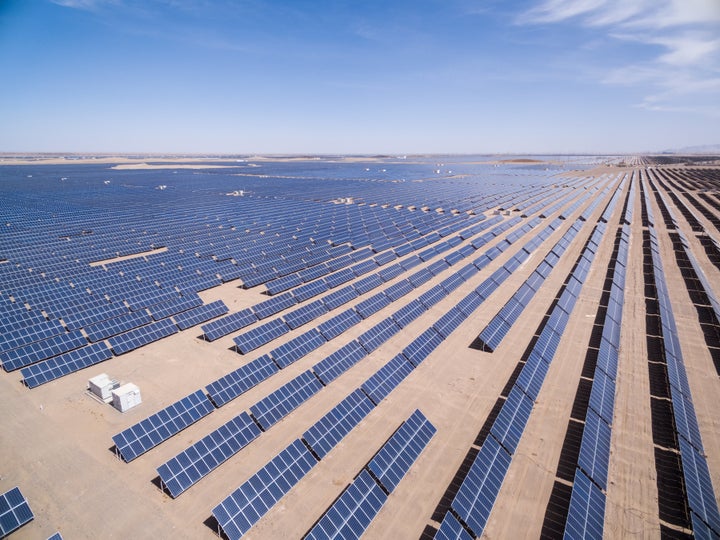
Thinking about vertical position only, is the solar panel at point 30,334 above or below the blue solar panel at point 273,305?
above

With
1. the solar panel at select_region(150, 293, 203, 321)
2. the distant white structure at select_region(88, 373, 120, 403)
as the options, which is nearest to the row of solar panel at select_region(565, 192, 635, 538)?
the distant white structure at select_region(88, 373, 120, 403)

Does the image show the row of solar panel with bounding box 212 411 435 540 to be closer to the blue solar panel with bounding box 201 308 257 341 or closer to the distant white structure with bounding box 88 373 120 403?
the distant white structure with bounding box 88 373 120 403

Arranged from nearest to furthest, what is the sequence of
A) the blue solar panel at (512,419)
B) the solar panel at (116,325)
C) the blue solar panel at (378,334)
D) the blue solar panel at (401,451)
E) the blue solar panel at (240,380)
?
the blue solar panel at (401,451) < the blue solar panel at (512,419) < the blue solar panel at (240,380) < the blue solar panel at (378,334) < the solar panel at (116,325)

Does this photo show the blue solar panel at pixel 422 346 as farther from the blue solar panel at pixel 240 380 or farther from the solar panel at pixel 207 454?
the solar panel at pixel 207 454

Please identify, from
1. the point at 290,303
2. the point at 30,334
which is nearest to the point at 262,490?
the point at 290,303

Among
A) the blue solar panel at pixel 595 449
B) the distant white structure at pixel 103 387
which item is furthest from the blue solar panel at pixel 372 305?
the distant white structure at pixel 103 387

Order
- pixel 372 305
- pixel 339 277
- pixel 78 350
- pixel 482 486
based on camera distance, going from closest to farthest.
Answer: pixel 482 486
pixel 78 350
pixel 372 305
pixel 339 277

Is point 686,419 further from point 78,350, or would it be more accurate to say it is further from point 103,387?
point 78,350
